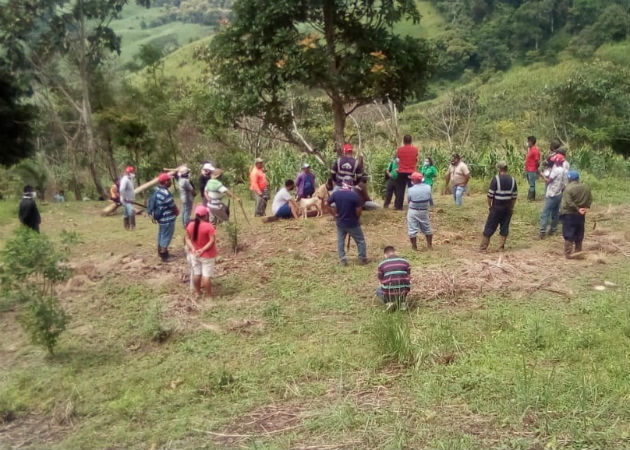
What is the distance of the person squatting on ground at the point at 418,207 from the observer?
10.2 m

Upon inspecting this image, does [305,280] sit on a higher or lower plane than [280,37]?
lower

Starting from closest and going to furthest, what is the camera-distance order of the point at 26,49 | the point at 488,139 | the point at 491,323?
the point at 491,323, the point at 26,49, the point at 488,139

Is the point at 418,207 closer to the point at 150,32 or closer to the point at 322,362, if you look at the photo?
the point at 322,362

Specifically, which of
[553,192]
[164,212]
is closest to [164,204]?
[164,212]

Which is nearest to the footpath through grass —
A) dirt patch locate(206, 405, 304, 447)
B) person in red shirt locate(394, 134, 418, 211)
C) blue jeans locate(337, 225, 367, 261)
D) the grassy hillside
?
dirt patch locate(206, 405, 304, 447)

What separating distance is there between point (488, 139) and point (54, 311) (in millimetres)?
31948

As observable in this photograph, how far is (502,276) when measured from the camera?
28.9ft

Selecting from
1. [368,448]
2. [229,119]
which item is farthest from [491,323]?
[229,119]

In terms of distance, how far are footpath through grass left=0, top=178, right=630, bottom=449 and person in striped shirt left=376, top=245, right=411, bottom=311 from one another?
0.80ft

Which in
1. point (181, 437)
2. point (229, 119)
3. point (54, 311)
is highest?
point (229, 119)

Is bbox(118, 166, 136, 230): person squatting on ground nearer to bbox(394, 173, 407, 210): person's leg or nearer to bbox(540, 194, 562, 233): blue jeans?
bbox(394, 173, 407, 210): person's leg

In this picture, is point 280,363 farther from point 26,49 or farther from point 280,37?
point 26,49

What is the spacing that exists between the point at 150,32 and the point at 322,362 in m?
114

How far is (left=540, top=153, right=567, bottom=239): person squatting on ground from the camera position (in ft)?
36.3
